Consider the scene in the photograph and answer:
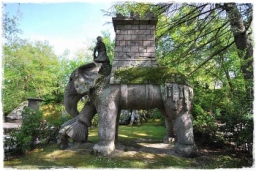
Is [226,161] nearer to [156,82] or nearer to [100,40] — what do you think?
[156,82]

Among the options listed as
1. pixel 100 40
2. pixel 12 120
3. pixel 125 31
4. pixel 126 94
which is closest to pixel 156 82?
pixel 126 94

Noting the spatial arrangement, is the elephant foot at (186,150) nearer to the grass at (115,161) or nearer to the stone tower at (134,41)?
the grass at (115,161)

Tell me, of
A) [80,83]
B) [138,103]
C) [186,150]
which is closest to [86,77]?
[80,83]

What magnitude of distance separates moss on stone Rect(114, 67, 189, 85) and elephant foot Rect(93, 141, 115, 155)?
1.46 metres

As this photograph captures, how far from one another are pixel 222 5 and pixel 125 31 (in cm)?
427

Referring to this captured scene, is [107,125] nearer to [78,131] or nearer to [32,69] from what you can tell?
[78,131]

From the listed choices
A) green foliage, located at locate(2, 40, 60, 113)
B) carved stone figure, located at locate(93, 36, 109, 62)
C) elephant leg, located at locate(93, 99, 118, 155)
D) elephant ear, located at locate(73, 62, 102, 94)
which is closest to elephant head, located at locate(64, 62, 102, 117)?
elephant ear, located at locate(73, 62, 102, 94)

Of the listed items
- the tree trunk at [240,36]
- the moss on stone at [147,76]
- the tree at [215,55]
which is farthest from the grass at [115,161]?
the tree trunk at [240,36]

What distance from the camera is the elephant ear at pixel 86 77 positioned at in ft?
16.1

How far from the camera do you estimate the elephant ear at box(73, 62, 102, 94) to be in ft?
16.1

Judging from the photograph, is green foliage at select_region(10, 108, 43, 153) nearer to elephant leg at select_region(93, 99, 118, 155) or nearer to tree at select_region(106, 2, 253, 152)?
elephant leg at select_region(93, 99, 118, 155)

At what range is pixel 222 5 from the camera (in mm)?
7148

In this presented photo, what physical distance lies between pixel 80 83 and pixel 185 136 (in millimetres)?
2837

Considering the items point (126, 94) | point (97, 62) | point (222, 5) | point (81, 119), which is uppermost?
→ point (222, 5)
